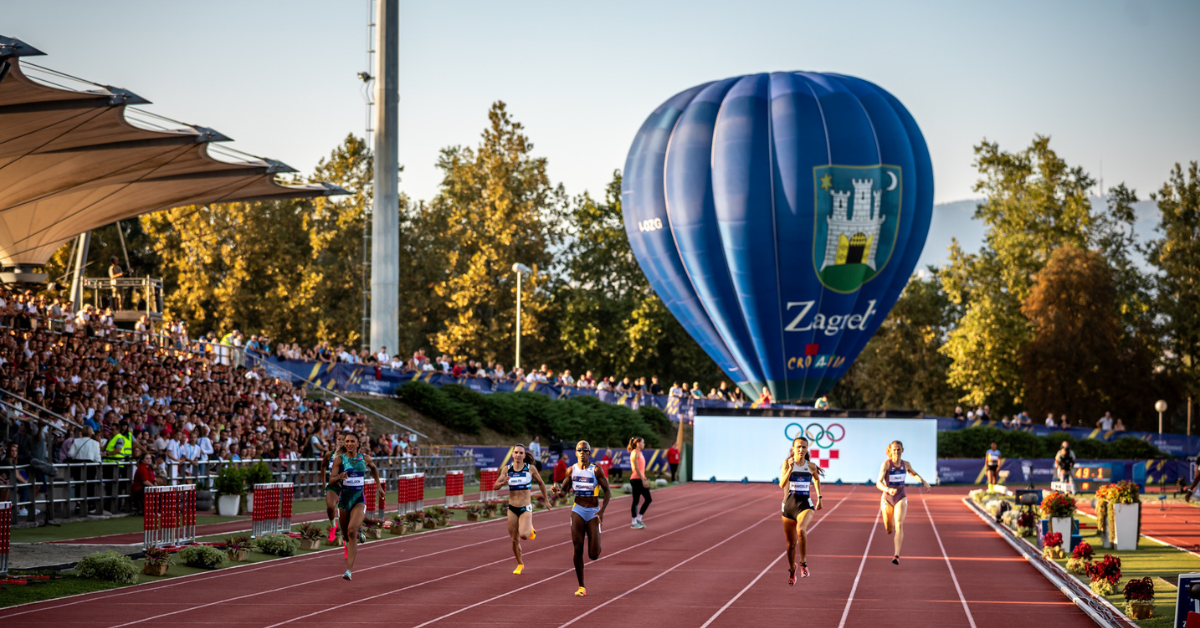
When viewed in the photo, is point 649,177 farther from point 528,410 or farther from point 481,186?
point 481,186

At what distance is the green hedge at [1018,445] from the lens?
168ft

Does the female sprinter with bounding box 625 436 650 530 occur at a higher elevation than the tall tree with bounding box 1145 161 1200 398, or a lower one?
lower

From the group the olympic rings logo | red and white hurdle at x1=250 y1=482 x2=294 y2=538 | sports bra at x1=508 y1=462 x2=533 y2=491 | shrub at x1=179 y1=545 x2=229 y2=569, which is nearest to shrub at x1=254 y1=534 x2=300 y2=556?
red and white hurdle at x1=250 y1=482 x2=294 y2=538

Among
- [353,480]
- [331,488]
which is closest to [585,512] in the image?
[353,480]

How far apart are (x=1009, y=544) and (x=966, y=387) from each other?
49.7 m

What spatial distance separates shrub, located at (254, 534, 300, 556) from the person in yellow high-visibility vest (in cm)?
620

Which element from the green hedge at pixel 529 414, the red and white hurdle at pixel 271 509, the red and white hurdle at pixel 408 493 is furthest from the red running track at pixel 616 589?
the green hedge at pixel 529 414

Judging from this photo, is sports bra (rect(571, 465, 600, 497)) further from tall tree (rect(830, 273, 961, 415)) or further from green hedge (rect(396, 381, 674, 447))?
tall tree (rect(830, 273, 961, 415))

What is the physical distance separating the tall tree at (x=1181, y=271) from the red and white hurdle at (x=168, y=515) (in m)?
63.6

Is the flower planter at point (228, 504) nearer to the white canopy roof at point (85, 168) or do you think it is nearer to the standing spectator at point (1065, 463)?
the white canopy roof at point (85, 168)

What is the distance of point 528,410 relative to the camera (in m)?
49.0

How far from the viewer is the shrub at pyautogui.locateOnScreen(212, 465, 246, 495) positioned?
26.0 m

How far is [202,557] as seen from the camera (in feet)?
58.3

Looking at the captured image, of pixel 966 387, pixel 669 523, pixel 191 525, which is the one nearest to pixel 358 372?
pixel 669 523
